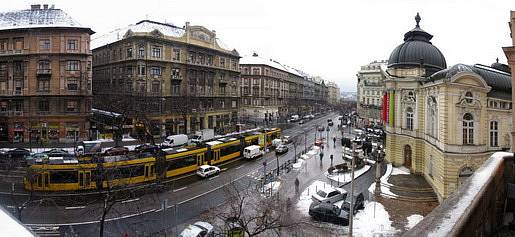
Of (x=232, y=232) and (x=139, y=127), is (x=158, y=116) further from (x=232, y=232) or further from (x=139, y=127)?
(x=232, y=232)

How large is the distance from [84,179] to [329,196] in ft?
52.1

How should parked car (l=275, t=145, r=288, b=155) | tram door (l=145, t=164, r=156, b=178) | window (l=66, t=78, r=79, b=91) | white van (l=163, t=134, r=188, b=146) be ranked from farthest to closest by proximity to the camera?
window (l=66, t=78, r=79, b=91) → parked car (l=275, t=145, r=288, b=155) → white van (l=163, t=134, r=188, b=146) → tram door (l=145, t=164, r=156, b=178)

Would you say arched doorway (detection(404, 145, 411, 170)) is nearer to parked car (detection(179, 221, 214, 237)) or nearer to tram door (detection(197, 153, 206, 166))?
tram door (detection(197, 153, 206, 166))

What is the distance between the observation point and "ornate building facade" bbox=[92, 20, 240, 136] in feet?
160

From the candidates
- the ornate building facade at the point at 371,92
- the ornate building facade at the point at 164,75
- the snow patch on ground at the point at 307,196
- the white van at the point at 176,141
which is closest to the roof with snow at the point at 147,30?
the ornate building facade at the point at 164,75

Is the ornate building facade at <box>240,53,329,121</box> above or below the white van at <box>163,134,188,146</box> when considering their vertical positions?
above

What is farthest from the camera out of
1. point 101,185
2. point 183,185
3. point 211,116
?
point 211,116

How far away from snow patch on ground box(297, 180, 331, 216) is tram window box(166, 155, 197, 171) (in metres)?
9.83

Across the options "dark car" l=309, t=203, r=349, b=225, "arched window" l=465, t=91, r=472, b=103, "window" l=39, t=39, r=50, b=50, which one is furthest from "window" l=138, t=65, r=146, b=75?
"arched window" l=465, t=91, r=472, b=103

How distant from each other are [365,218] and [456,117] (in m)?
9.88

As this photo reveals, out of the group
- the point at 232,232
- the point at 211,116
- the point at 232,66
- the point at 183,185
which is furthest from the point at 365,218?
the point at 232,66

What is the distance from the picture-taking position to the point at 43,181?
23422mm

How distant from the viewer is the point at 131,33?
1924 inches

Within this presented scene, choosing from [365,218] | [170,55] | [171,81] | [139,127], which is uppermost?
[170,55]
